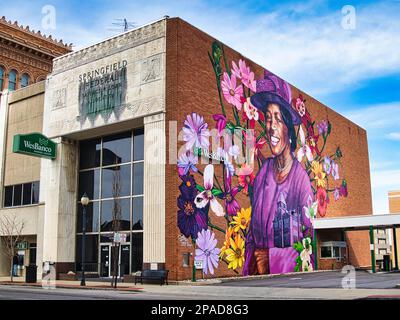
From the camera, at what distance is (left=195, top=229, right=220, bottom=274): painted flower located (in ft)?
107

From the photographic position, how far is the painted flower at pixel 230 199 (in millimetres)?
35844

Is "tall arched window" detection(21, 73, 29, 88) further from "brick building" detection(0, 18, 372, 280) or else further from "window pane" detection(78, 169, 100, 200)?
"window pane" detection(78, 169, 100, 200)

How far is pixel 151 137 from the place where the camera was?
3253 cm

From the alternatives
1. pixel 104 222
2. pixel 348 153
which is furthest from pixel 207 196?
pixel 348 153

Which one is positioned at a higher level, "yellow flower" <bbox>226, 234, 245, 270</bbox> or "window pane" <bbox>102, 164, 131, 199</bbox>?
"window pane" <bbox>102, 164, 131, 199</bbox>

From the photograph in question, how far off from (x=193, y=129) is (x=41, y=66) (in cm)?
3659

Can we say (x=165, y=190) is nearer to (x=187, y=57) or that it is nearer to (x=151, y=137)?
(x=151, y=137)

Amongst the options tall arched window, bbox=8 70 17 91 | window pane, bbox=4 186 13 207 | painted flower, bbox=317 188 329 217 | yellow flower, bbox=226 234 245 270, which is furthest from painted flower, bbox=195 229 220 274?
tall arched window, bbox=8 70 17 91

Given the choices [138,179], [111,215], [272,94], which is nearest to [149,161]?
[138,179]

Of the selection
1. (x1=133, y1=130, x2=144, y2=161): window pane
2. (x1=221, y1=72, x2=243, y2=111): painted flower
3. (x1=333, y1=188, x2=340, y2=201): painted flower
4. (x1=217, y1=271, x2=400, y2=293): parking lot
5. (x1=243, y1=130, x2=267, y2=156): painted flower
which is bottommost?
(x1=217, y1=271, x2=400, y2=293): parking lot

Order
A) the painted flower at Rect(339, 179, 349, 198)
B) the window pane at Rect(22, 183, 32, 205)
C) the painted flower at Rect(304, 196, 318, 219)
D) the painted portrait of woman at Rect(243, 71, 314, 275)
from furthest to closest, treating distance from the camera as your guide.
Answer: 1. the painted flower at Rect(339, 179, 349, 198)
2. the painted flower at Rect(304, 196, 318, 219)
3. the window pane at Rect(22, 183, 32, 205)
4. the painted portrait of woman at Rect(243, 71, 314, 275)

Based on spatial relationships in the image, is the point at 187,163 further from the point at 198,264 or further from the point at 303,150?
the point at 303,150

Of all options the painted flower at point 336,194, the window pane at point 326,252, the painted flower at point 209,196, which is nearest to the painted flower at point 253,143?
the painted flower at point 209,196

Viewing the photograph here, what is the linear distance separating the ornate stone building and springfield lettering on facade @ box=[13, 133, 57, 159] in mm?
24251
